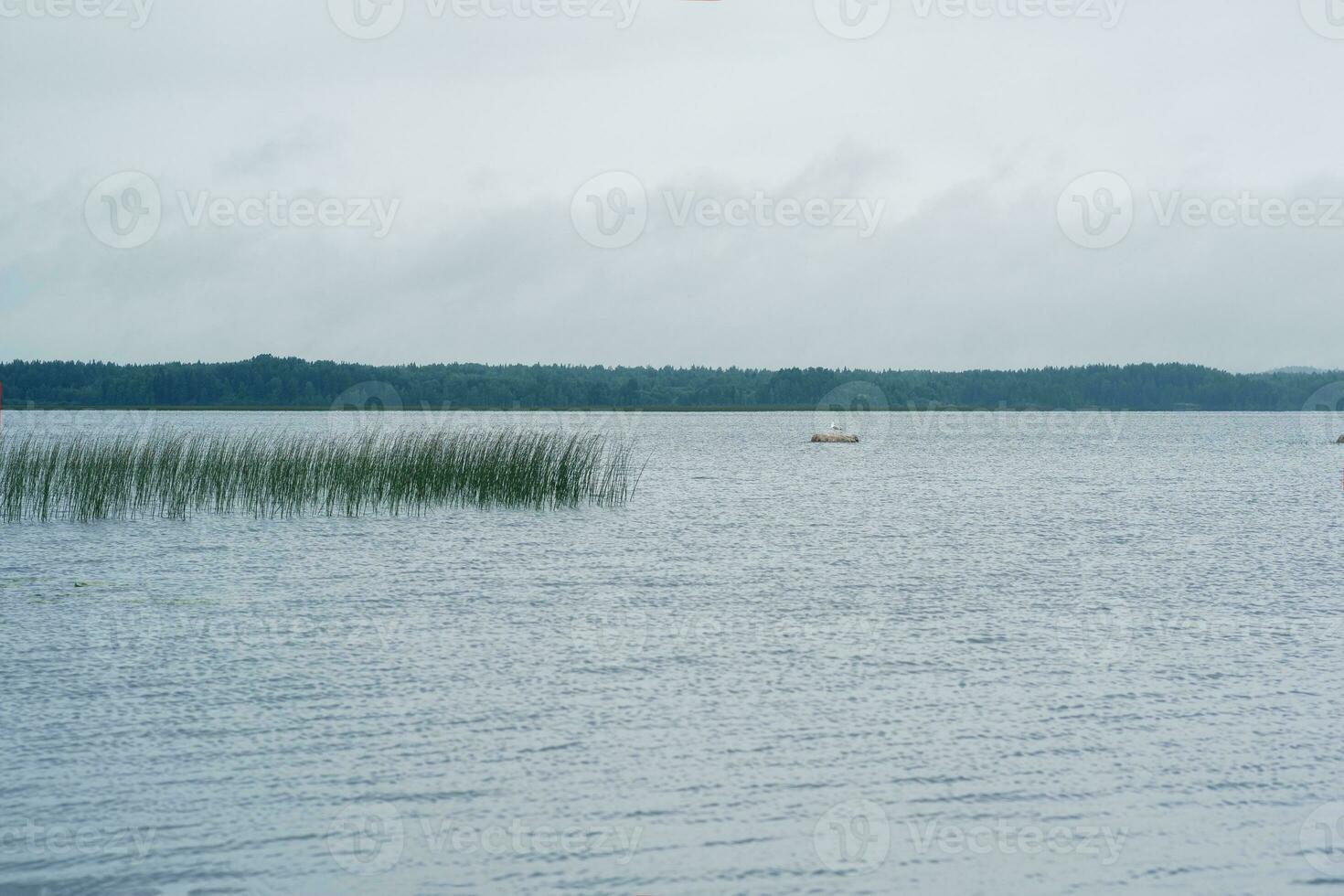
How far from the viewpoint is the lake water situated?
21.5ft

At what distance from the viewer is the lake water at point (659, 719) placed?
259 inches

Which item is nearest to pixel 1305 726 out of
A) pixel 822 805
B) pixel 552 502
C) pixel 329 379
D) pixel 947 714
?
pixel 947 714

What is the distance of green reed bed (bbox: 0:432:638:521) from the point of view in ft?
77.1

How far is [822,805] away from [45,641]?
847 cm

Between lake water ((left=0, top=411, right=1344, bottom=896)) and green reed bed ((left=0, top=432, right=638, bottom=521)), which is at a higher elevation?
green reed bed ((left=0, top=432, right=638, bottom=521))

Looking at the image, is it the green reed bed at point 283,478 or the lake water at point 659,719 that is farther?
the green reed bed at point 283,478

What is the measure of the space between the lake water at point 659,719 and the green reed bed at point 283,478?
9.30 ft

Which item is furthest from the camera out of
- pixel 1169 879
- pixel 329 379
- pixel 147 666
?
pixel 329 379

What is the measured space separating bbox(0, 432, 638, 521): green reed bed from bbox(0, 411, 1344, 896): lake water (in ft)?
9.30

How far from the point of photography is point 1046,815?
729 centimetres

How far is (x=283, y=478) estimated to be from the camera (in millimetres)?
24797

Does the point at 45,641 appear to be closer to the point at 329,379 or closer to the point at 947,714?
the point at 947,714

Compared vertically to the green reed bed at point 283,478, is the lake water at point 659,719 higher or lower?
lower

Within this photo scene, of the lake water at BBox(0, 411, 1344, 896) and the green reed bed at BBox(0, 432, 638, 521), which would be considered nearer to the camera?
the lake water at BBox(0, 411, 1344, 896)
